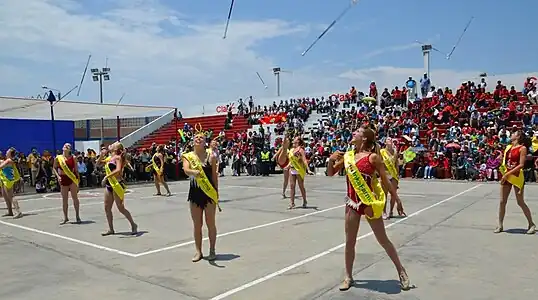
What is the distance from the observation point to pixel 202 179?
7.07 metres

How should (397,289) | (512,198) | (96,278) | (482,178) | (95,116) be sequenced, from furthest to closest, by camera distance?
(95,116), (482,178), (512,198), (96,278), (397,289)

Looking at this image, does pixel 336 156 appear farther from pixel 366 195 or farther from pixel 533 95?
pixel 533 95

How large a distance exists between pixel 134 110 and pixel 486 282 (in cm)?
3139

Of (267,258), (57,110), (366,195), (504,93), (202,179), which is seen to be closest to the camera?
(366,195)

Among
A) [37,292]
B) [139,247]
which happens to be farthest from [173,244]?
[37,292]

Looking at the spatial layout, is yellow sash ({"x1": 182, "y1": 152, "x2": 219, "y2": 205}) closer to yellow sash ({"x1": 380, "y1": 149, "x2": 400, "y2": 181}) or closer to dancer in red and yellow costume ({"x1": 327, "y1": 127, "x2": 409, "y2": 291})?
dancer in red and yellow costume ({"x1": 327, "y1": 127, "x2": 409, "y2": 291})

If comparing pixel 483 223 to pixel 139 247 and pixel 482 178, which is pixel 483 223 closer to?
pixel 139 247

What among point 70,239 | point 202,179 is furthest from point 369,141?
point 70,239

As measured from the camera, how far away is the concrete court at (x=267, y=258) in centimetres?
582

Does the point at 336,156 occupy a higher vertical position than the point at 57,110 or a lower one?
lower

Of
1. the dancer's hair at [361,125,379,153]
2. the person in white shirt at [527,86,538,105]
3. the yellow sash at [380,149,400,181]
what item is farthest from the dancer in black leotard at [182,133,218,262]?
the person in white shirt at [527,86,538,105]

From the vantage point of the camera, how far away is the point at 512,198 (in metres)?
14.6

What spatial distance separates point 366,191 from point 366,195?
0.15ft

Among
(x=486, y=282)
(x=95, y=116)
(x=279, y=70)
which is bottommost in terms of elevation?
(x=486, y=282)
